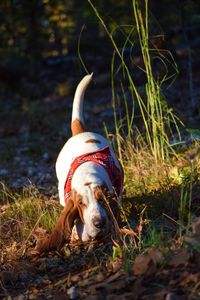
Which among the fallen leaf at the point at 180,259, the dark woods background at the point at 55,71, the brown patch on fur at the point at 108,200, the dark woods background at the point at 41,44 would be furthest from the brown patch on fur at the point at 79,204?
the dark woods background at the point at 41,44

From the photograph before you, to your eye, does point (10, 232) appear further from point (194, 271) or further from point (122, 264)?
point (194, 271)

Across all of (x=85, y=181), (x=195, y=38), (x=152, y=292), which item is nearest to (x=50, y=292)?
(x=152, y=292)

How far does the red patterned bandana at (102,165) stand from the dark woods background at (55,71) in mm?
2528

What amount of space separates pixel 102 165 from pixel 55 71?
41.7 ft

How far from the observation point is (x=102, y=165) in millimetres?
4938

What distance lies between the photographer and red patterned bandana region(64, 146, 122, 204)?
4.92 metres

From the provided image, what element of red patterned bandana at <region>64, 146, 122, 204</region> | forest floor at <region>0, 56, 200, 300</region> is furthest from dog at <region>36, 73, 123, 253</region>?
forest floor at <region>0, 56, 200, 300</region>

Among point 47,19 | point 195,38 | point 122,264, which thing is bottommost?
point 195,38

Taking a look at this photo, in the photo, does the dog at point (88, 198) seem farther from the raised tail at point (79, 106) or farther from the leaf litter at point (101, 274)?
the raised tail at point (79, 106)

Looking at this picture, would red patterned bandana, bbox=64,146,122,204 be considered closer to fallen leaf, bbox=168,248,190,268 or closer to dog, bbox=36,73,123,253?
dog, bbox=36,73,123,253

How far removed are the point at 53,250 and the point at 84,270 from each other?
0.54m

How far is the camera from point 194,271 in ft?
10.8

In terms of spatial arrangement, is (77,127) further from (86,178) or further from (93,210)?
(93,210)

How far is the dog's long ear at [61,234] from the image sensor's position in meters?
4.49
